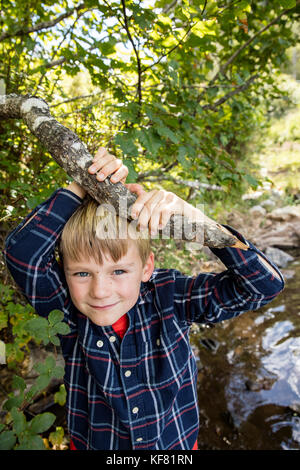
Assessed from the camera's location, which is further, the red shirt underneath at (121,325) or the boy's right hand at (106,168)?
the red shirt underneath at (121,325)

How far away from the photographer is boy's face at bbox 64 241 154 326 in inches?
48.6

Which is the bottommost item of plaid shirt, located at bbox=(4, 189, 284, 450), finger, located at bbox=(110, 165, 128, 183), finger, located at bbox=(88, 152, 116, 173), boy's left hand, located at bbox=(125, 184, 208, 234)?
plaid shirt, located at bbox=(4, 189, 284, 450)

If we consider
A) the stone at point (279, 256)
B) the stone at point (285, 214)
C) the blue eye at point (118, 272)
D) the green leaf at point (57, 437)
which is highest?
the blue eye at point (118, 272)

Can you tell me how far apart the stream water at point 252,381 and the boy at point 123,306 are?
1717 mm

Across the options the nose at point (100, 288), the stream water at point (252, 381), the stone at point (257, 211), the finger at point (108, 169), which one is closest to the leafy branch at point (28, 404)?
the nose at point (100, 288)

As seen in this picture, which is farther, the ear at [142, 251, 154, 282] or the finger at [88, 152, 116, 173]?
the ear at [142, 251, 154, 282]

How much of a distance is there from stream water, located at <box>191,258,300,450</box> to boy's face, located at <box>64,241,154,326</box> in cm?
235

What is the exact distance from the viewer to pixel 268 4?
240 centimetres

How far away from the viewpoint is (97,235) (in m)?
1.23

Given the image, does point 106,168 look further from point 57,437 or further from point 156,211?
point 57,437

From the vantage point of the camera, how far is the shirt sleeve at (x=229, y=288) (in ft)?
3.95

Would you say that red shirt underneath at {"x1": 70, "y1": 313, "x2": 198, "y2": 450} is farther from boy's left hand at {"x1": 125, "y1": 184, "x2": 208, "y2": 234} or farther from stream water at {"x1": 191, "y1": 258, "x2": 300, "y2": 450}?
stream water at {"x1": 191, "y1": 258, "x2": 300, "y2": 450}

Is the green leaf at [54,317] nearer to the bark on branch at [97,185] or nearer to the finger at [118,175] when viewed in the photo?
the bark on branch at [97,185]

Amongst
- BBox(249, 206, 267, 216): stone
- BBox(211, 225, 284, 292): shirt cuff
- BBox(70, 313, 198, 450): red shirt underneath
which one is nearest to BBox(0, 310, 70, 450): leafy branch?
BBox(70, 313, 198, 450): red shirt underneath
